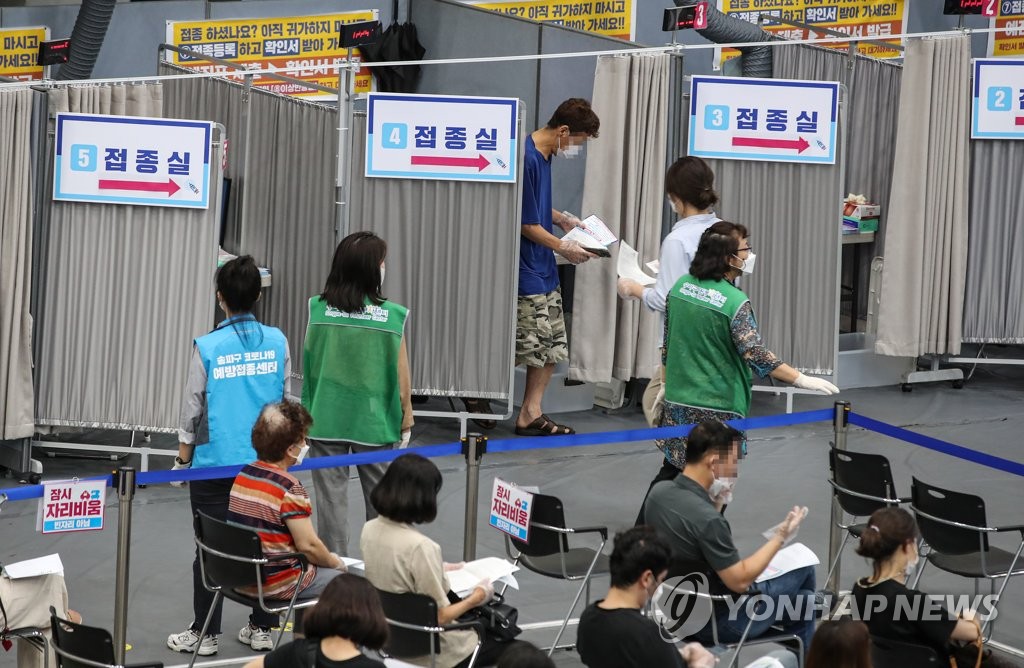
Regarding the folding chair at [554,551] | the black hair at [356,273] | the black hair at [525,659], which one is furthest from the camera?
the black hair at [356,273]

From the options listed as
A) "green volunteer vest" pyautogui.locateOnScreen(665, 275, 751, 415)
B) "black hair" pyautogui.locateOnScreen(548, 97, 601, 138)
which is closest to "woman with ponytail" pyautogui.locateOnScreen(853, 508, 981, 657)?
"green volunteer vest" pyautogui.locateOnScreen(665, 275, 751, 415)

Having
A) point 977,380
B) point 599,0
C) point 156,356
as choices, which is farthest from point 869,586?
point 599,0

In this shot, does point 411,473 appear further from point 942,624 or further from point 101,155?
point 101,155

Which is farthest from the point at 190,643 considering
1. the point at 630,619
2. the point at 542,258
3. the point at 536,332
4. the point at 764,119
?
the point at 764,119

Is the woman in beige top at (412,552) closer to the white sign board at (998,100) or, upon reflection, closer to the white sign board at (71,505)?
the white sign board at (71,505)

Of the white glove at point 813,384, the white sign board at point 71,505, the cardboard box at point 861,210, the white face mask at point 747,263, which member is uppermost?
the cardboard box at point 861,210

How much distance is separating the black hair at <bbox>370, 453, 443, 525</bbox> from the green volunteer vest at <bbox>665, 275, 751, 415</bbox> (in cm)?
139

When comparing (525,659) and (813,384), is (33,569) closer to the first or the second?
(525,659)

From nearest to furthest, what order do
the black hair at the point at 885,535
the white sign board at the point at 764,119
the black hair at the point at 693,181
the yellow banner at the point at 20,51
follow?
the black hair at the point at 885,535 < the black hair at the point at 693,181 < the white sign board at the point at 764,119 < the yellow banner at the point at 20,51

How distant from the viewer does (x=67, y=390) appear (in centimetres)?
660

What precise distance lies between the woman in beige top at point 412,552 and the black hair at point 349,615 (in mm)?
630

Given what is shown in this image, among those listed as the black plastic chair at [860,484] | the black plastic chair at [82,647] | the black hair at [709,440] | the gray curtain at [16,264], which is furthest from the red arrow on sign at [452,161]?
the black plastic chair at [82,647]

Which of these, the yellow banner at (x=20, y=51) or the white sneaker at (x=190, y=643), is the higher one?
the yellow banner at (x=20, y=51)

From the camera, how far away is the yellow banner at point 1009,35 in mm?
9734
